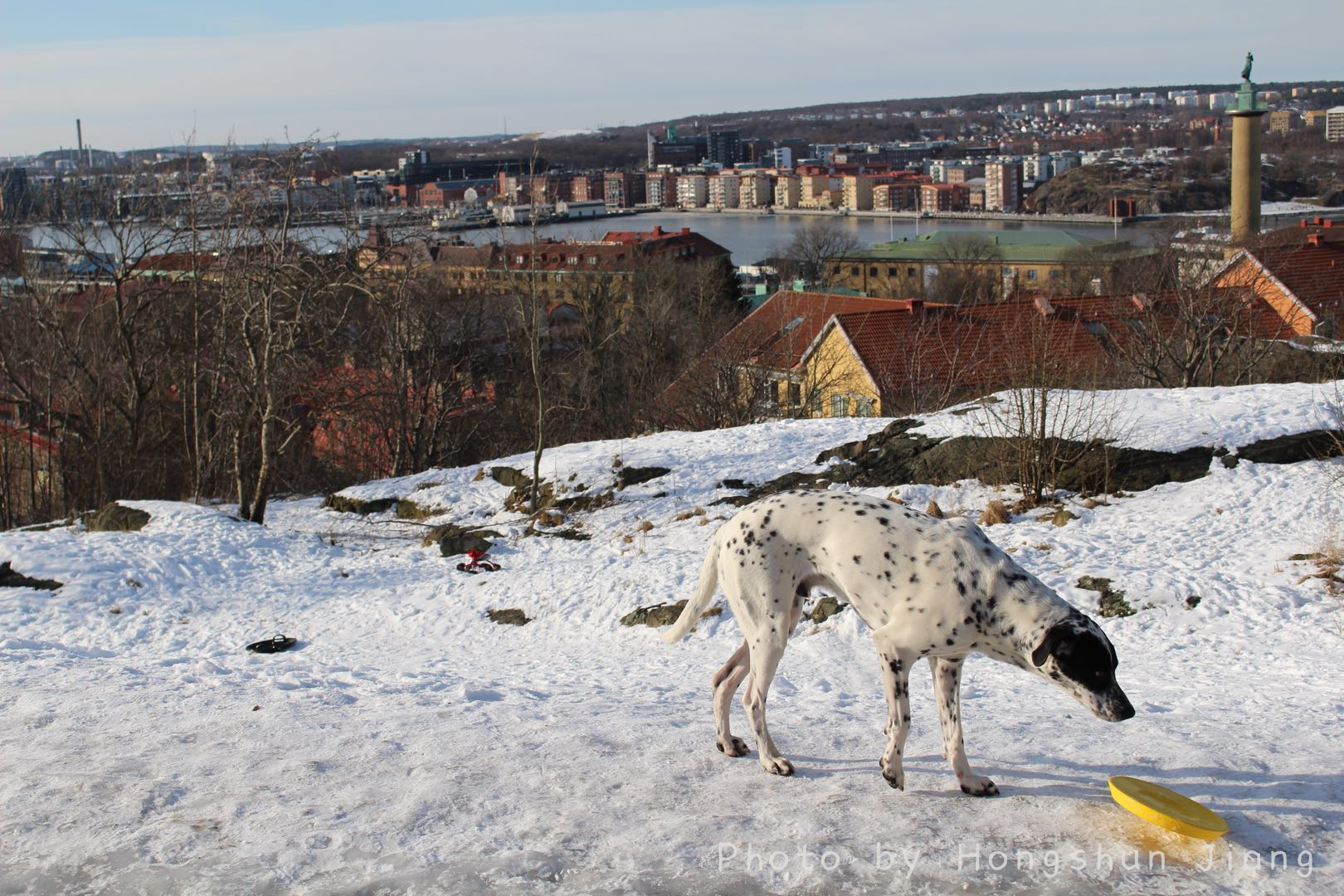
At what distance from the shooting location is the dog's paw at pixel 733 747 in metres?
6.39

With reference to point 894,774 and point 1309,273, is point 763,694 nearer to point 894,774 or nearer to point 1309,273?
point 894,774

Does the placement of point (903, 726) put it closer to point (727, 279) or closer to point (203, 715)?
point (203, 715)

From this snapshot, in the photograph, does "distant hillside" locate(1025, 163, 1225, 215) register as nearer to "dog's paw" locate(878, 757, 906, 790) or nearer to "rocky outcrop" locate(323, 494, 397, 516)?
"rocky outcrop" locate(323, 494, 397, 516)

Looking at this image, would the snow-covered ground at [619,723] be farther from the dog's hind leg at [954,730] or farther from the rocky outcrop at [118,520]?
the rocky outcrop at [118,520]

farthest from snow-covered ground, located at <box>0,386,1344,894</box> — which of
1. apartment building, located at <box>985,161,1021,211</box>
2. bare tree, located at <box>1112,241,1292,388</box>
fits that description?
apartment building, located at <box>985,161,1021,211</box>

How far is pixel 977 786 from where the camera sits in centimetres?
573

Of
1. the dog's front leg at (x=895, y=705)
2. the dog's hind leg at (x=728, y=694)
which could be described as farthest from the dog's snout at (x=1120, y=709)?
the dog's hind leg at (x=728, y=694)

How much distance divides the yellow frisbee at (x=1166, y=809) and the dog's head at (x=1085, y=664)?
44 centimetres

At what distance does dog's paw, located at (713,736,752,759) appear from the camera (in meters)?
6.39

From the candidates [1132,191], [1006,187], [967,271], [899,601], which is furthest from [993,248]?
[1006,187]

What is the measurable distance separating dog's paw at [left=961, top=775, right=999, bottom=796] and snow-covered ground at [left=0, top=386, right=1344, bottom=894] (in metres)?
0.05

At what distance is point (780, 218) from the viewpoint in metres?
193

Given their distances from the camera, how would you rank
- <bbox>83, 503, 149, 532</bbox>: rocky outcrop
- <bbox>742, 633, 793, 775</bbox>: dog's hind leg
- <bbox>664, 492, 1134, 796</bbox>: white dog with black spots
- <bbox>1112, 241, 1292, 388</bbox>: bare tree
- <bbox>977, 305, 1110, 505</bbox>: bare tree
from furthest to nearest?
<bbox>1112, 241, 1292, 388</bbox>: bare tree
<bbox>83, 503, 149, 532</bbox>: rocky outcrop
<bbox>977, 305, 1110, 505</bbox>: bare tree
<bbox>742, 633, 793, 775</bbox>: dog's hind leg
<bbox>664, 492, 1134, 796</bbox>: white dog with black spots

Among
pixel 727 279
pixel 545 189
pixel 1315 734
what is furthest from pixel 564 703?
pixel 727 279
